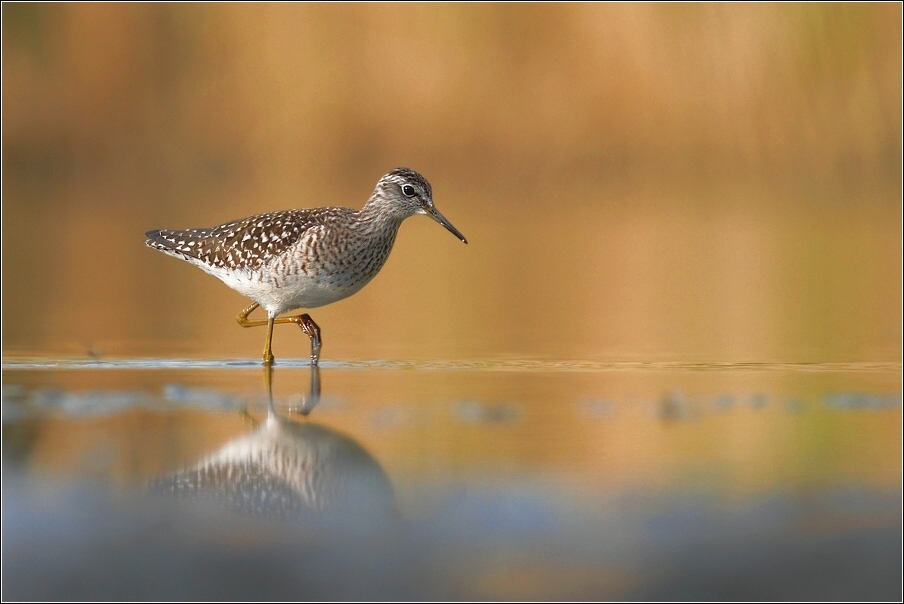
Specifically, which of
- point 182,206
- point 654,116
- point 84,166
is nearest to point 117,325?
point 182,206

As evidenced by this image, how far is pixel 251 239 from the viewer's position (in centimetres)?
905

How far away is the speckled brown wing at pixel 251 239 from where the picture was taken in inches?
352

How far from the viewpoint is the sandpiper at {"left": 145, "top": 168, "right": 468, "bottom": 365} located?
880 centimetres

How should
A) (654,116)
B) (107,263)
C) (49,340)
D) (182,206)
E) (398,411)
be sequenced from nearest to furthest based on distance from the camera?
1. (398,411)
2. (49,340)
3. (107,263)
4. (182,206)
5. (654,116)

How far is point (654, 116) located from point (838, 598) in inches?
731

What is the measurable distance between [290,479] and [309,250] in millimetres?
3788

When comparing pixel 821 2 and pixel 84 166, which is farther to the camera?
pixel 84 166

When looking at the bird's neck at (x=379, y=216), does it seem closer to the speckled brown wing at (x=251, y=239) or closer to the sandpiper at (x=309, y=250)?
the sandpiper at (x=309, y=250)

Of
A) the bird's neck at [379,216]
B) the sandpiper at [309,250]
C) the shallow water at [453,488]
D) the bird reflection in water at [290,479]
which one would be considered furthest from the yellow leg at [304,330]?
the bird reflection in water at [290,479]

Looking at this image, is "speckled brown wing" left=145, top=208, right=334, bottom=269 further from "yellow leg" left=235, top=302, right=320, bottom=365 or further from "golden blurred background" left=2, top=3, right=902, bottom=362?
"golden blurred background" left=2, top=3, right=902, bottom=362

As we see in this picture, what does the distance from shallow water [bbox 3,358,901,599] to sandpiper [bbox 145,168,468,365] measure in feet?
4.17

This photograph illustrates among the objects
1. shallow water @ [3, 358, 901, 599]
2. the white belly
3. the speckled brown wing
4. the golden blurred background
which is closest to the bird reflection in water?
shallow water @ [3, 358, 901, 599]

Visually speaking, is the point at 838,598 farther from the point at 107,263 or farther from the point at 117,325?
the point at 107,263

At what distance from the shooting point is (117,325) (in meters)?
10.3
